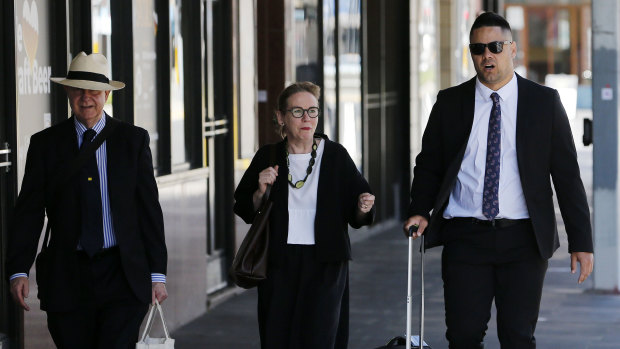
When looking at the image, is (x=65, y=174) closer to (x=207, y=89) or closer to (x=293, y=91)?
(x=293, y=91)

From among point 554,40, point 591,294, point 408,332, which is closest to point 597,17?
point 591,294

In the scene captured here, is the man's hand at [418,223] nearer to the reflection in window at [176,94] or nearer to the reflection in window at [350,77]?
the reflection in window at [176,94]

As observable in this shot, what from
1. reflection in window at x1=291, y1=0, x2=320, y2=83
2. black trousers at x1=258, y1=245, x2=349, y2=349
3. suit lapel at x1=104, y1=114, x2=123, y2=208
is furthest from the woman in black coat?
reflection in window at x1=291, y1=0, x2=320, y2=83

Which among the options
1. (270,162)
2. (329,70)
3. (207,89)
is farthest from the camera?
(329,70)

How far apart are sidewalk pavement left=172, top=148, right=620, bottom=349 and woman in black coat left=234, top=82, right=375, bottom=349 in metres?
2.62

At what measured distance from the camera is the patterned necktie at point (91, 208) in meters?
5.30

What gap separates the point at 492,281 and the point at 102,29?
3.35 metres

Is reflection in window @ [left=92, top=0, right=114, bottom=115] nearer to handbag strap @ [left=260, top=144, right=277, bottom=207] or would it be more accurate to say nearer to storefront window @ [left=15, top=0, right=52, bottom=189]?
storefront window @ [left=15, top=0, right=52, bottom=189]

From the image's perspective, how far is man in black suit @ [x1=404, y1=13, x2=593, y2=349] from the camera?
18.9 feet

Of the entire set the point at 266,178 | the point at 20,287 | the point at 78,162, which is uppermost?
the point at 78,162

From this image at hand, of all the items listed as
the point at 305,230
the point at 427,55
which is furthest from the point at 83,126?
the point at 427,55

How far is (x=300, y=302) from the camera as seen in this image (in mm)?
5984

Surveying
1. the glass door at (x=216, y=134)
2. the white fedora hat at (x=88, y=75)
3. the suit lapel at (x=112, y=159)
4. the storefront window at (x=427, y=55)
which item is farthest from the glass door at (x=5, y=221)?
the storefront window at (x=427, y=55)

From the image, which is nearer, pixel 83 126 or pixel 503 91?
pixel 83 126
